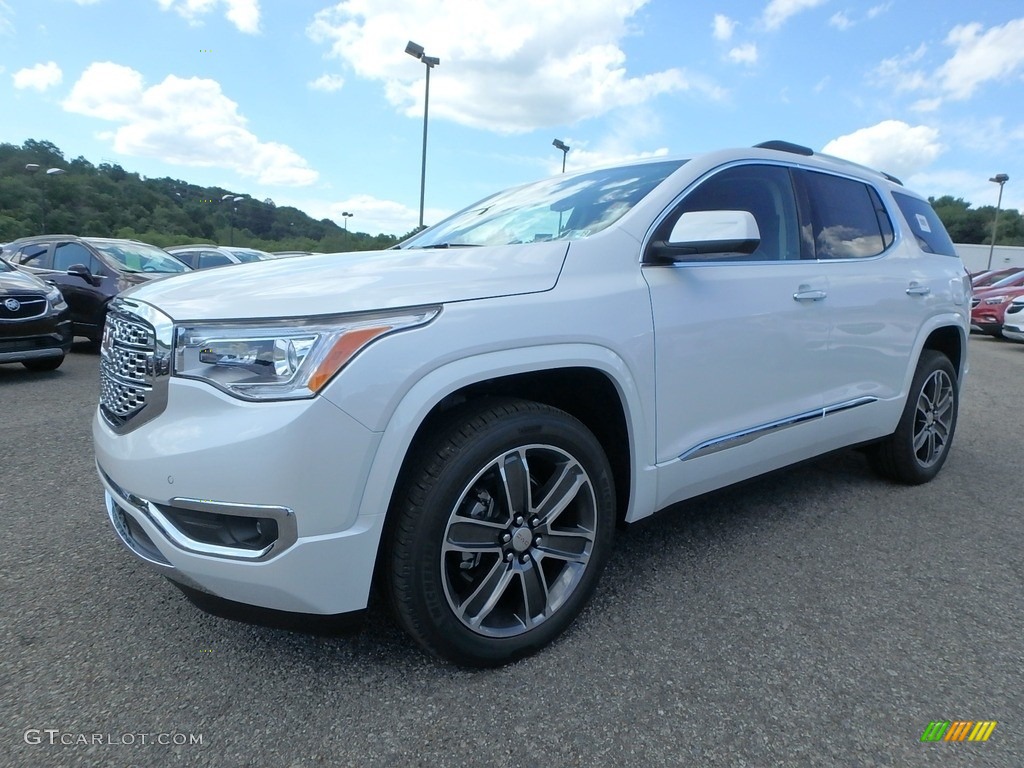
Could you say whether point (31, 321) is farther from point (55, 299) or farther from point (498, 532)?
point (498, 532)

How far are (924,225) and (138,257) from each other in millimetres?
9413

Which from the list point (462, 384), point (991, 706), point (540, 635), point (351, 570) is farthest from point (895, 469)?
point (351, 570)

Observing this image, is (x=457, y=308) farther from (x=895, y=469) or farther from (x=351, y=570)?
(x=895, y=469)

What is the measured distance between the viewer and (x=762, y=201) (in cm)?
294

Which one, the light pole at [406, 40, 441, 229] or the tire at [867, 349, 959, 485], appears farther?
the light pole at [406, 40, 441, 229]

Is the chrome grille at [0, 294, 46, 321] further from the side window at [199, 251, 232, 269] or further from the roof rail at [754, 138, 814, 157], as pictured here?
the roof rail at [754, 138, 814, 157]

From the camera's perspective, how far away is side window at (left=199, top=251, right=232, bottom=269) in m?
12.5

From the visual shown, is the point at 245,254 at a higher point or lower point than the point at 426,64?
lower

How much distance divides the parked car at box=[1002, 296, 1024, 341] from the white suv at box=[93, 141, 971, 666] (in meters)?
11.3

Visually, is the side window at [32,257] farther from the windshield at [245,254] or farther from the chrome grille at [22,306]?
the windshield at [245,254]

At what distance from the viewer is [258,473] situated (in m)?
1.66

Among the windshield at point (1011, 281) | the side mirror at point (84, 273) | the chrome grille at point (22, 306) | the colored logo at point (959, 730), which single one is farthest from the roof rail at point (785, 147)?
the windshield at point (1011, 281)

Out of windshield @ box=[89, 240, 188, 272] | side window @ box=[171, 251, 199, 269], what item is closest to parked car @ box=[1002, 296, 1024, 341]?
windshield @ box=[89, 240, 188, 272]

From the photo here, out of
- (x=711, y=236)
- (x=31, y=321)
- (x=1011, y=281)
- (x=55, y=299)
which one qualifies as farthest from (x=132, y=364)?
(x=1011, y=281)
